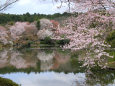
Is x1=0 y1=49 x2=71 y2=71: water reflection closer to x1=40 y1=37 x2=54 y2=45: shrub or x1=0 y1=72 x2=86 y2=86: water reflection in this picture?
x1=0 y1=72 x2=86 y2=86: water reflection

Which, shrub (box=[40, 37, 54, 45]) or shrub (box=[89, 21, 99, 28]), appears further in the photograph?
shrub (box=[40, 37, 54, 45])

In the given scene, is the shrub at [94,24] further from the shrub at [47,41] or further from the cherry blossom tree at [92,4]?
the shrub at [47,41]

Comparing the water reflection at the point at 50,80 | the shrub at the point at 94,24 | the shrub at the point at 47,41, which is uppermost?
the shrub at the point at 94,24

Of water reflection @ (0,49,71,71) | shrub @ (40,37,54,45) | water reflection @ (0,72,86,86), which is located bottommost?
shrub @ (40,37,54,45)

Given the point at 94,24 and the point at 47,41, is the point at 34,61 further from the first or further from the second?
the point at 47,41

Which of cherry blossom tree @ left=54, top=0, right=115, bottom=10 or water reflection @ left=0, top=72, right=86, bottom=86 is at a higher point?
cherry blossom tree @ left=54, top=0, right=115, bottom=10

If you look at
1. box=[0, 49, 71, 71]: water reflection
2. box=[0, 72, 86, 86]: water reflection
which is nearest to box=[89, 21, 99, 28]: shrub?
box=[0, 72, 86, 86]: water reflection

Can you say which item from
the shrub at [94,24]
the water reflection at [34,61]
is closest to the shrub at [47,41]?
the water reflection at [34,61]

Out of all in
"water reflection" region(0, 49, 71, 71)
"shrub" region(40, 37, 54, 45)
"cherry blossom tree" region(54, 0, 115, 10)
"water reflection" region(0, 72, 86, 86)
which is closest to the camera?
"cherry blossom tree" region(54, 0, 115, 10)

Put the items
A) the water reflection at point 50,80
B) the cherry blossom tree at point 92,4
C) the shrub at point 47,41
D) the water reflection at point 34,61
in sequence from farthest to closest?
the shrub at point 47,41 → the water reflection at point 34,61 → the water reflection at point 50,80 → the cherry blossom tree at point 92,4

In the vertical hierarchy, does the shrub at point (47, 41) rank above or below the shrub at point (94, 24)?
below

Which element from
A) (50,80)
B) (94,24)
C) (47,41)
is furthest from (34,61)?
(47,41)

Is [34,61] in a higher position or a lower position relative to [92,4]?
lower

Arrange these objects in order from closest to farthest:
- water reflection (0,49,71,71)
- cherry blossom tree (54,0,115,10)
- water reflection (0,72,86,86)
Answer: cherry blossom tree (54,0,115,10), water reflection (0,72,86,86), water reflection (0,49,71,71)
